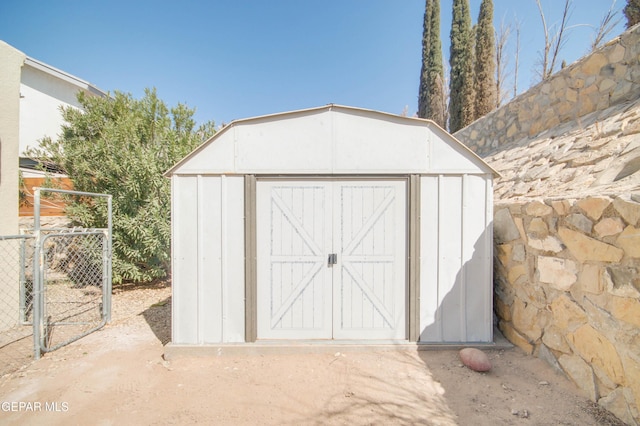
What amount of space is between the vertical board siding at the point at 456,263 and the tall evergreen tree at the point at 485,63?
8.07m

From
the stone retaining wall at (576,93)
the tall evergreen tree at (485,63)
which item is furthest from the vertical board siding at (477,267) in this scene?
the tall evergreen tree at (485,63)

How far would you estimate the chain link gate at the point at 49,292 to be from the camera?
3.21 metres

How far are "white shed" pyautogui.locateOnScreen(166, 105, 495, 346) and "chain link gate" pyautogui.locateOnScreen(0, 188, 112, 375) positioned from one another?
1.70 meters

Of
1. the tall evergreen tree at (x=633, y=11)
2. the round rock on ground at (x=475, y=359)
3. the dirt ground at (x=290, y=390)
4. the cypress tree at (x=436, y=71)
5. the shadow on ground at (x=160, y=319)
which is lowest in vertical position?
the shadow on ground at (x=160, y=319)

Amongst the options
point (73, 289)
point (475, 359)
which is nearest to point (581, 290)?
point (475, 359)

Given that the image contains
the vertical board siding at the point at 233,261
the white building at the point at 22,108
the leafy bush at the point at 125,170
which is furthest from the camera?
the leafy bush at the point at 125,170

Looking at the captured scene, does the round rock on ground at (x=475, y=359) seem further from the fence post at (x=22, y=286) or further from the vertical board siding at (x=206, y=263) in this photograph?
the fence post at (x=22, y=286)

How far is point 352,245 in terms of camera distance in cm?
328

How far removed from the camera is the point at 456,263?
10.5ft

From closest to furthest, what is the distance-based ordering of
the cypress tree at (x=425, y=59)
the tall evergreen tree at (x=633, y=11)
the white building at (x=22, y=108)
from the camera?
the white building at (x=22, y=108), the tall evergreen tree at (x=633, y=11), the cypress tree at (x=425, y=59)

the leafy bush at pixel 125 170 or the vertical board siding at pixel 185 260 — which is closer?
the vertical board siding at pixel 185 260

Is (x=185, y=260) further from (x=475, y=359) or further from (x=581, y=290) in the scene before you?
(x=581, y=290)

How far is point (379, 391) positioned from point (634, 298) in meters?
2.18

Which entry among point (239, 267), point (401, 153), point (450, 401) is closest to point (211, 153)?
point (239, 267)
